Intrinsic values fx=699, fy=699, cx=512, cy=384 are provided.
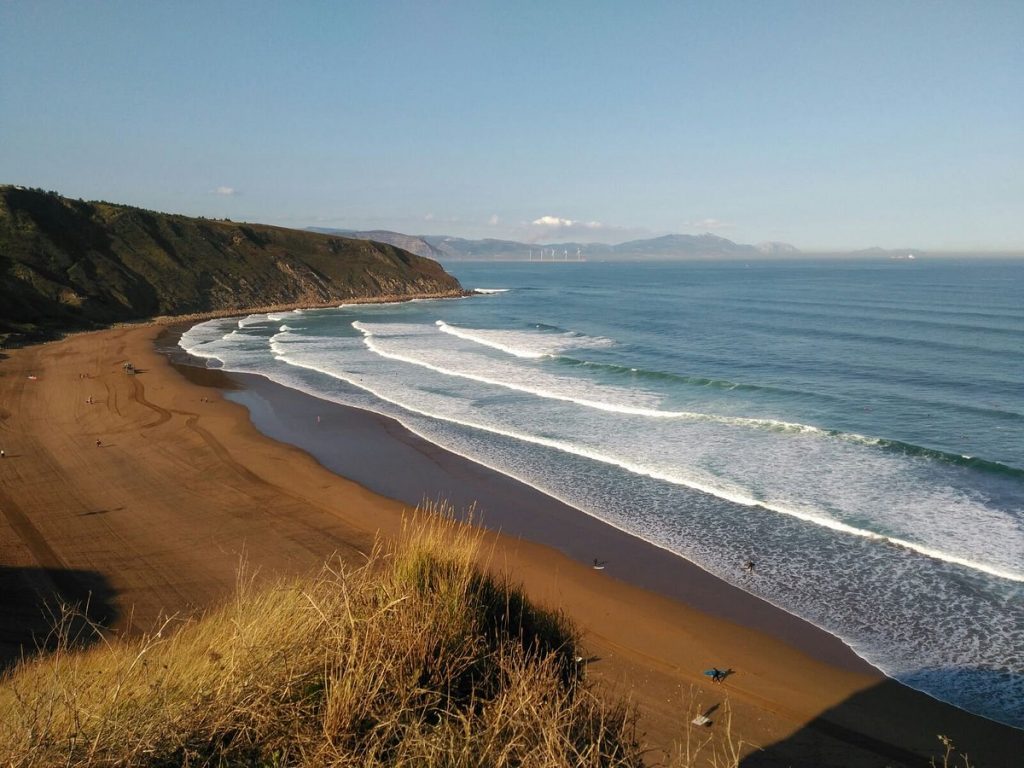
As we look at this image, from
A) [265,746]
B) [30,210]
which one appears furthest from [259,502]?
[30,210]

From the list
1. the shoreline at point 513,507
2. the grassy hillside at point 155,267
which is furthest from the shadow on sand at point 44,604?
the grassy hillside at point 155,267

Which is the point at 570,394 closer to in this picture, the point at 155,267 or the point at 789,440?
the point at 789,440

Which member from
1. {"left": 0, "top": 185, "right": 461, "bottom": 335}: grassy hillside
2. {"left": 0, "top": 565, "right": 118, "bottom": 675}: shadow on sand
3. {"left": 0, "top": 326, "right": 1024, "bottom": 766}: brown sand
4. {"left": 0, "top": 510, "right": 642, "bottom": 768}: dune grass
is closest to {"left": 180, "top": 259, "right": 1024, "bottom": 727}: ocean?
{"left": 0, "top": 326, "right": 1024, "bottom": 766}: brown sand

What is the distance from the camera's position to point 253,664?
4.32 m

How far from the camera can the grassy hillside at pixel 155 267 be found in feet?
156

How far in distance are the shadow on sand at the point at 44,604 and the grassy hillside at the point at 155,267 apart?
36.2 meters

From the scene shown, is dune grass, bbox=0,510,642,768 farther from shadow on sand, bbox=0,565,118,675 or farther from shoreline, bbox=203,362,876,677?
shoreline, bbox=203,362,876,677

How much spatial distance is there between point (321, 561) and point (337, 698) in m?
7.96

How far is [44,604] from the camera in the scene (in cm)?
931

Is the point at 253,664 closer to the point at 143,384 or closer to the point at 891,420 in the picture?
the point at 891,420

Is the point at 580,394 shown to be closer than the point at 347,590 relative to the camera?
No

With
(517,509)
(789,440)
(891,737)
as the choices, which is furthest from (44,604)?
(789,440)

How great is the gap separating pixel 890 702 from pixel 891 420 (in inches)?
588

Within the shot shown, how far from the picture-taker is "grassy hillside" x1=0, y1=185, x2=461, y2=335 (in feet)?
156
